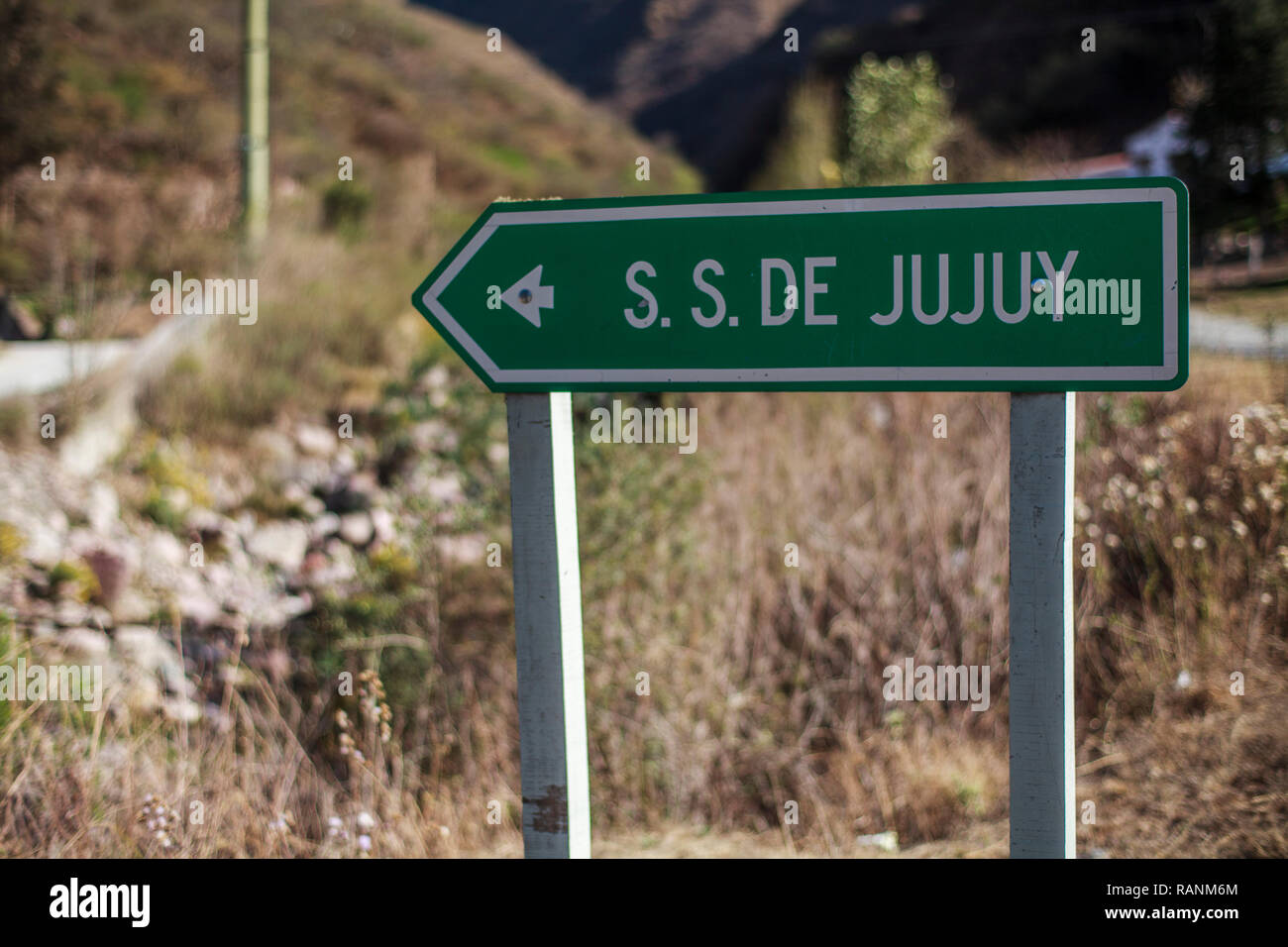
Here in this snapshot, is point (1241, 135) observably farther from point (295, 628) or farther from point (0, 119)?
point (0, 119)

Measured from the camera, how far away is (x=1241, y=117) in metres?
11.1

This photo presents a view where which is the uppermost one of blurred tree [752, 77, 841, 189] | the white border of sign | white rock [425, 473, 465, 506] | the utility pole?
blurred tree [752, 77, 841, 189]

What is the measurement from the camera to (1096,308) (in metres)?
1.56

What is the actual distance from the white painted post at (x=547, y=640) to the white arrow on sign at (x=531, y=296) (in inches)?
5.7

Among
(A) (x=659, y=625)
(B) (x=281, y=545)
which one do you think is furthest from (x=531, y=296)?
(B) (x=281, y=545)

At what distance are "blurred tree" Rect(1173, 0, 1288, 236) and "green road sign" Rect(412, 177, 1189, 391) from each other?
31.8ft

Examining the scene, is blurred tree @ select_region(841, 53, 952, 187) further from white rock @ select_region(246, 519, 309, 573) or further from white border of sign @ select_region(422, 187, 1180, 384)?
white border of sign @ select_region(422, 187, 1180, 384)

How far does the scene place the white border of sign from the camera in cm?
154

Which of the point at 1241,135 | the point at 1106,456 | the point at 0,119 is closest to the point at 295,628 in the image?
the point at 1106,456

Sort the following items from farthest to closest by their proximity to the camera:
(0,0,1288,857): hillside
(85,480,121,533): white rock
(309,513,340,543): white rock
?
(309,513,340,543): white rock, (85,480,121,533): white rock, (0,0,1288,857): hillside

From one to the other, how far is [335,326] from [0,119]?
198 inches

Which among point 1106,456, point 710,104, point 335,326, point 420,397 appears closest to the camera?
point 1106,456

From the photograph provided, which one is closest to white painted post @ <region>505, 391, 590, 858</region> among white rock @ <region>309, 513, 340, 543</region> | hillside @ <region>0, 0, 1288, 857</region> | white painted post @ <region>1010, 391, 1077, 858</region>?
white painted post @ <region>1010, 391, 1077, 858</region>

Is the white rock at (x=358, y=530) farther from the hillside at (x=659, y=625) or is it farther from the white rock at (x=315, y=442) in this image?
the white rock at (x=315, y=442)
